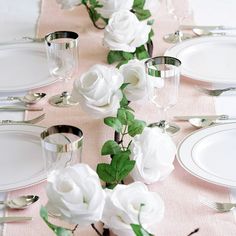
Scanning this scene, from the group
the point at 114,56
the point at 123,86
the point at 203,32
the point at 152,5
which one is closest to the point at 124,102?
the point at 123,86

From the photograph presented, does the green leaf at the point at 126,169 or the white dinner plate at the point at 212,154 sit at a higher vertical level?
the green leaf at the point at 126,169

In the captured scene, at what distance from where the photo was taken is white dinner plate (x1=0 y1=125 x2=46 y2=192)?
1206 mm

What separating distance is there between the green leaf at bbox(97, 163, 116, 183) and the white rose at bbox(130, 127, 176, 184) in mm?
67

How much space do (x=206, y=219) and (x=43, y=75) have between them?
73 cm

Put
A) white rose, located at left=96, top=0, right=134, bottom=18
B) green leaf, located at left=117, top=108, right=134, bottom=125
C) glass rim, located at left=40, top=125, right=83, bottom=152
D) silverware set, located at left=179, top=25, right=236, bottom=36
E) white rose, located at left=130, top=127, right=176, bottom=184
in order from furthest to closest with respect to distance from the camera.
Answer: silverware set, located at left=179, top=25, right=236, bottom=36 < white rose, located at left=96, top=0, right=134, bottom=18 < green leaf, located at left=117, top=108, right=134, bottom=125 < white rose, located at left=130, top=127, right=176, bottom=184 < glass rim, located at left=40, top=125, right=83, bottom=152

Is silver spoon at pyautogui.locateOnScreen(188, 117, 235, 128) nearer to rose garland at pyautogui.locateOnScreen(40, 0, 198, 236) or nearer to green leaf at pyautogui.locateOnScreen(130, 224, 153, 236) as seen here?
rose garland at pyautogui.locateOnScreen(40, 0, 198, 236)

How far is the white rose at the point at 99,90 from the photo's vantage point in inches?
49.5

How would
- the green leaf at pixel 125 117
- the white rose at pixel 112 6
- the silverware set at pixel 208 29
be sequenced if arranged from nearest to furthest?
the green leaf at pixel 125 117 < the white rose at pixel 112 6 < the silverware set at pixel 208 29

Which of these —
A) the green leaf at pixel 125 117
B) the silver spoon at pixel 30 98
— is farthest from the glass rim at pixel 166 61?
the silver spoon at pixel 30 98

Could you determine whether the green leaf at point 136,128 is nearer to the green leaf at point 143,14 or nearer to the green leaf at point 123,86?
the green leaf at point 123,86

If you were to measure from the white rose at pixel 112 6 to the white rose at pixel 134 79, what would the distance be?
500 millimetres

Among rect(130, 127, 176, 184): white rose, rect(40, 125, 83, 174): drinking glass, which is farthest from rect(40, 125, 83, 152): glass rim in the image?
rect(130, 127, 176, 184): white rose

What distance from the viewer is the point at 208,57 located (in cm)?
174

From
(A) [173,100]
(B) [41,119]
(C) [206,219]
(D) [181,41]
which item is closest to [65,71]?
(B) [41,119]
